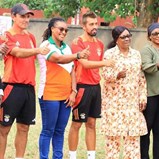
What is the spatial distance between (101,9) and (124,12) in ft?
3.31

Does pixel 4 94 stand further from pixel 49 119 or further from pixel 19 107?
pixel 49 119

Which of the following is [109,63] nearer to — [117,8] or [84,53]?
[84,53]

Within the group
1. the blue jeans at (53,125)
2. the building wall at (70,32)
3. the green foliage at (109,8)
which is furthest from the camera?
the building wall at (70,32)

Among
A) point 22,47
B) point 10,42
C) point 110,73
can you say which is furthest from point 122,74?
point 10,42

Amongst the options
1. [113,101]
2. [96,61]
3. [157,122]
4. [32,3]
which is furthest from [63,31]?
[32,3]

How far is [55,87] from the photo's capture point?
6102 millimetres

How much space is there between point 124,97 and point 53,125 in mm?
917

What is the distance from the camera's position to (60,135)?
630 cm

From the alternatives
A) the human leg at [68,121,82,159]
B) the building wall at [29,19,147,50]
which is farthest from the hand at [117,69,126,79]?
the building wall at [29,19,147,50]

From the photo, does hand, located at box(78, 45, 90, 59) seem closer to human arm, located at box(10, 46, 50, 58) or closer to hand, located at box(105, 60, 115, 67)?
hand, located at box(105, 60, 115, 67)

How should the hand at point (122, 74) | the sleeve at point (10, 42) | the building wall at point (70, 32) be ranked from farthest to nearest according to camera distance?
1. the building wall at point (70, 32)
2. the hand at point (122, 74)
3. the sleeve at point (10, 42)

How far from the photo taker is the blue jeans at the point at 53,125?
20.0 ft

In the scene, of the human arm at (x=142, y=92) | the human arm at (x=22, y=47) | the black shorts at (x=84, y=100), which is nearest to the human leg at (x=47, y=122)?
the black shorts at (x=84, y=100)

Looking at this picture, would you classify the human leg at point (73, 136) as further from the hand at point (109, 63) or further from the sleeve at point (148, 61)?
the sleeve at point (148, 61)
